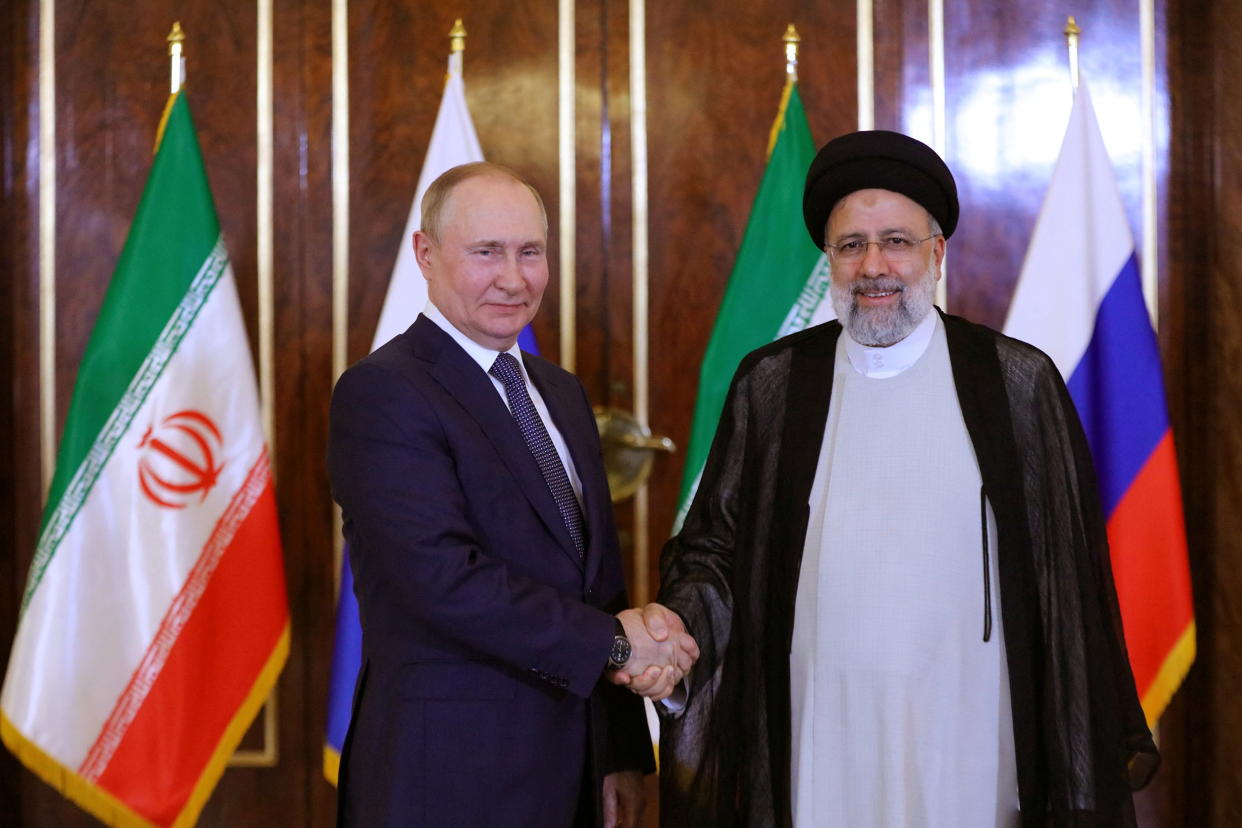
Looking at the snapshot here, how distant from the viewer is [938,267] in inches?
87.0

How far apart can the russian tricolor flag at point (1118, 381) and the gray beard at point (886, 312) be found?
1.00 meters

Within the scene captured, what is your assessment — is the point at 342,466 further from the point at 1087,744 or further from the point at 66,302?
the point at 66,302

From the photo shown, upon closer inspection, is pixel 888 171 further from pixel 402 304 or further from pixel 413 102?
pixel 413 102

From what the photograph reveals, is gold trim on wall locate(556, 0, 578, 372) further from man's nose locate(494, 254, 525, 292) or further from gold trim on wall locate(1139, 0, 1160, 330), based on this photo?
gold trim on wall locate(1139, 0, 1160, 330)

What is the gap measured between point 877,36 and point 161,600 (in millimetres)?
2401

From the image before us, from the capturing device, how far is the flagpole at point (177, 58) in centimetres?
311

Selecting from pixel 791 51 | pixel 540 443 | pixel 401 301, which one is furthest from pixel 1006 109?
pixel 540 443

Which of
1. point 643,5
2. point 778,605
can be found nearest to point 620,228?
point 643,5

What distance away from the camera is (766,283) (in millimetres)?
3150

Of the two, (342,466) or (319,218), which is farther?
(319,218)

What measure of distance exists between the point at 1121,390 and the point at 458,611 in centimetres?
189

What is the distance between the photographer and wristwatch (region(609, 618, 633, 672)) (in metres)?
1.93

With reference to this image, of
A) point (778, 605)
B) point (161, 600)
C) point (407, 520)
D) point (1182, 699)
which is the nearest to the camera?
point (407, 520)

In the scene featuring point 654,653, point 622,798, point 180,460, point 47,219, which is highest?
point 47,219
